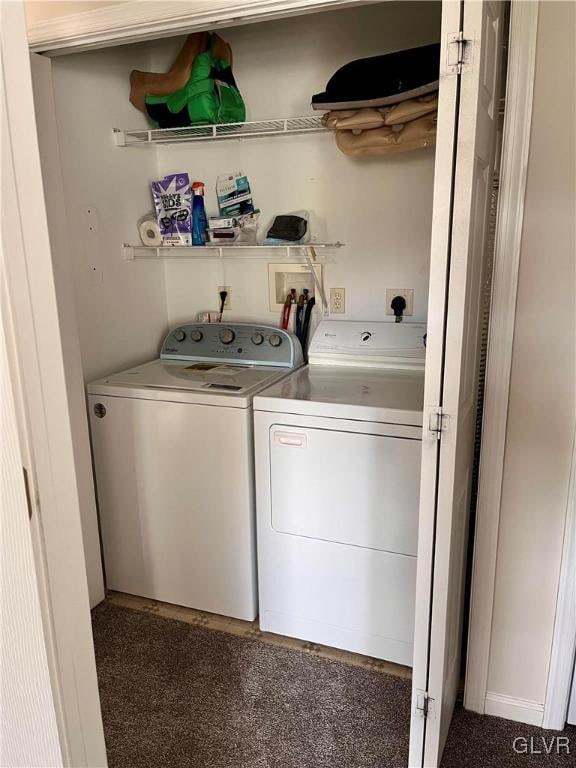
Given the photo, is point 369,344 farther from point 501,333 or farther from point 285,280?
point 501,333

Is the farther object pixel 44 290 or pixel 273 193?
pixel 273 193

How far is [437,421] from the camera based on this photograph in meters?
1.34

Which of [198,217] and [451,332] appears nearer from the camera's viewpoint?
[451,332]

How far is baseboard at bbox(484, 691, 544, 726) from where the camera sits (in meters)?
1.83

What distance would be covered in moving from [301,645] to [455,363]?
1421 mm

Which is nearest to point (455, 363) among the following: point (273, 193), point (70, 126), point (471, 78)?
point (471, 78)

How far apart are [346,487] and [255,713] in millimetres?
774

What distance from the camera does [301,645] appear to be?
7.29 ft

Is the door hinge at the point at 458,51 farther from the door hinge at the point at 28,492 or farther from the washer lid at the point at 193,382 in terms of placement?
the washer lid at the point at 193,382

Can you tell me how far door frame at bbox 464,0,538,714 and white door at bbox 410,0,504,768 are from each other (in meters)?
0.04

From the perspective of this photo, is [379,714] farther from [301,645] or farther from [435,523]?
[435,523]

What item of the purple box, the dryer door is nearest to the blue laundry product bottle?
the purple box

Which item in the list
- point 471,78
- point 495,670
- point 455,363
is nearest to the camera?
point 471,78

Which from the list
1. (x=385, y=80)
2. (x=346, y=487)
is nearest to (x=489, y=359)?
(x=346, y=487)
